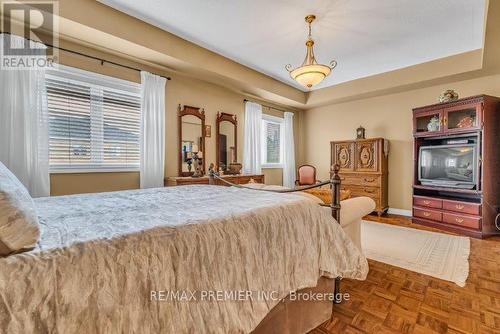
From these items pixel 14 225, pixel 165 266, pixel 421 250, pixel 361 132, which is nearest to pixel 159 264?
pixel 165 266

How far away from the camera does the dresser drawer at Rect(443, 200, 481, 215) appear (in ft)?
11.7

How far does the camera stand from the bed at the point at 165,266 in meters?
0.74

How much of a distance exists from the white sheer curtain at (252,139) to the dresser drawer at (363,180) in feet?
6.12

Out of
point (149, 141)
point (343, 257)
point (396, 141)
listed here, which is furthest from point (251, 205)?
point (396, 141)

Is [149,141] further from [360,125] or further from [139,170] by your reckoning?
[360,125]

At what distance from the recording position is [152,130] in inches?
143

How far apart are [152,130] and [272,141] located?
320cm

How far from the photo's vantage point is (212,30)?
3258 millimetres

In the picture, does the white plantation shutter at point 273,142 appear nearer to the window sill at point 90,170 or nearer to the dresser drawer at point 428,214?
the dresser drawer at point 428,214

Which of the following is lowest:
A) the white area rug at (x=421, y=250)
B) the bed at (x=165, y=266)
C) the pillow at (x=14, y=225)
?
the white area rug at (x=421, y=250)

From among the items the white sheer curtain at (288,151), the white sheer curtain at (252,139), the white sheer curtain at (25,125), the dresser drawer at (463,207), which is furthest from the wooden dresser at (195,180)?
the dresser drawer at (463,207)

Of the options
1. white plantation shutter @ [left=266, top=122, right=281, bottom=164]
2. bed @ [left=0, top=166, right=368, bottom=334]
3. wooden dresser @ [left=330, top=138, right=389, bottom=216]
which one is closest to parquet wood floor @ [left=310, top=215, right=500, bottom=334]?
bed @ [left=0, top=166, right=368, bottom=334]

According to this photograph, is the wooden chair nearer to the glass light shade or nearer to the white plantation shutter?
the white plantation shutter

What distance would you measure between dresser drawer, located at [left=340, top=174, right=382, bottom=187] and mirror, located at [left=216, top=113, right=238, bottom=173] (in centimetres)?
236
